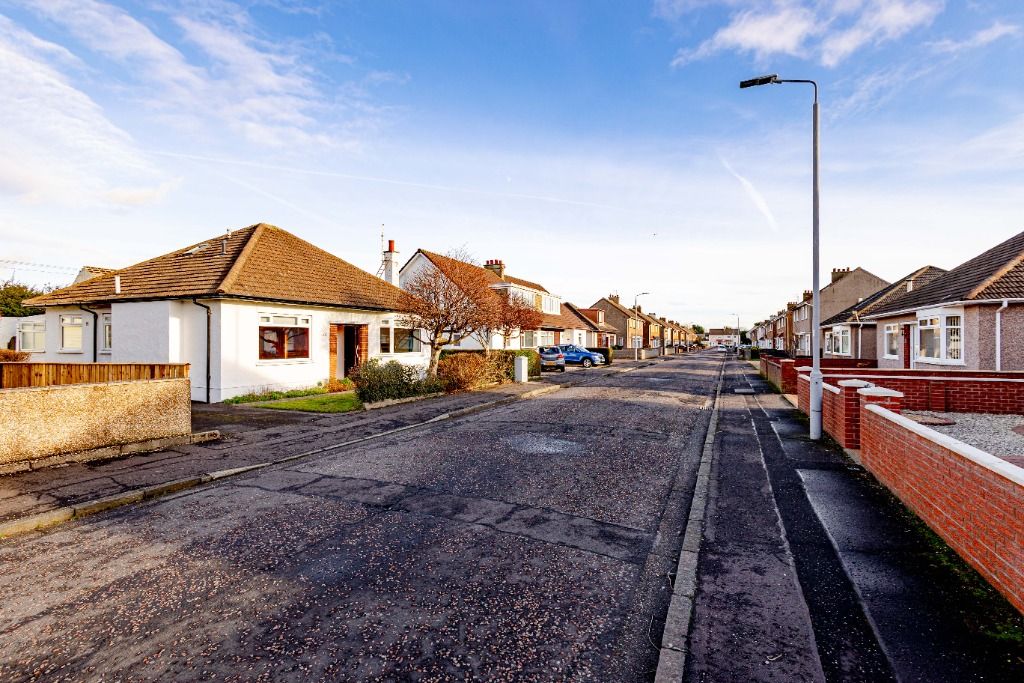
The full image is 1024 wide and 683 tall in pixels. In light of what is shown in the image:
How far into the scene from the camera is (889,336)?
25.0 meters

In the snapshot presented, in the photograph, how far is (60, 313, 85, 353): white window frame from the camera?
62.9 ft

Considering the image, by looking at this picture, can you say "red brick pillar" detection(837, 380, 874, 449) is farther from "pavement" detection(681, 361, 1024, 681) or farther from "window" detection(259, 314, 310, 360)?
"window" detection(259, 314, 310, 360)

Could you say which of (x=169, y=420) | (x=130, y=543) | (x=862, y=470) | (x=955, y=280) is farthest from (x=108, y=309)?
(x=955, y=280)

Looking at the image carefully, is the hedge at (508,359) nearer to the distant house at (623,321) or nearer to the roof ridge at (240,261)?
the roof ridge at (240,261)

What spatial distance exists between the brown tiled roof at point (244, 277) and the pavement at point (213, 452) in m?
4.10

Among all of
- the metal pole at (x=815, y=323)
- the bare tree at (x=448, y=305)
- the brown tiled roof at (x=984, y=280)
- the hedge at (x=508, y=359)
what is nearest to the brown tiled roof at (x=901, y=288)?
the brown tiled roof at (x=984, y=280)

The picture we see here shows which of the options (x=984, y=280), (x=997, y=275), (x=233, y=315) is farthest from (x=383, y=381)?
(x=997, y=275)

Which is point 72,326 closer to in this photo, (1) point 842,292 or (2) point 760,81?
(2) point 760,81

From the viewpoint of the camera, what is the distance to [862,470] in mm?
8023

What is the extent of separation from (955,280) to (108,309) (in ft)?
107

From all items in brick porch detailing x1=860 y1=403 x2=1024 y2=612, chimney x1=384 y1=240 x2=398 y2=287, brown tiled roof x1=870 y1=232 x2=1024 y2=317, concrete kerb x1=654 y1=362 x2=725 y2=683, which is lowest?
concrete kerb x1=654 y1=362 x2=725 y2=683

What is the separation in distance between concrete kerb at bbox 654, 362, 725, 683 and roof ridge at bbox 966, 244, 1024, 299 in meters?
15.9

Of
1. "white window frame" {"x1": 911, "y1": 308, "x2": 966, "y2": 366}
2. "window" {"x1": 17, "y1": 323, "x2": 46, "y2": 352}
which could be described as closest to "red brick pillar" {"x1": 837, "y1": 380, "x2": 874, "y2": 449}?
"white window frame" {"x1": 911, "y1": 308, "x2": 966, "y2": 366}

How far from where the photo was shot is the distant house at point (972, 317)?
53.0 feet
